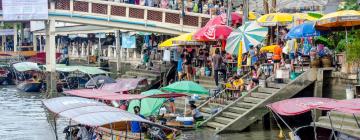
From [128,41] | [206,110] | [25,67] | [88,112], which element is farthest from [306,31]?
[128,41]

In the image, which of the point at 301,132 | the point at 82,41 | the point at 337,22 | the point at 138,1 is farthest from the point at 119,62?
the point at 301,132

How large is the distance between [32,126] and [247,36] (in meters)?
8.27

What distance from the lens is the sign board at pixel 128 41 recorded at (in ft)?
148

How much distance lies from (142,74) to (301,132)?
21.0 m

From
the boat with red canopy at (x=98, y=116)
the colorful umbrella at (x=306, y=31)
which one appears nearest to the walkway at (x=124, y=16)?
the colorful umbrella at (x=306, y=31)

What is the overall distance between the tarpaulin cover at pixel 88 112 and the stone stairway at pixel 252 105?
536cm

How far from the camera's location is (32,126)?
85.4 ft

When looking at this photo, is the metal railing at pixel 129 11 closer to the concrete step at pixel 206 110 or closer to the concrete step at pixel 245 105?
the concrete step at pixel 206 110

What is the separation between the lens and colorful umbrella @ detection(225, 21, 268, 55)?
82.7ft

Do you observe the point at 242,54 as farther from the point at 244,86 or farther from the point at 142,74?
the point at 142,74

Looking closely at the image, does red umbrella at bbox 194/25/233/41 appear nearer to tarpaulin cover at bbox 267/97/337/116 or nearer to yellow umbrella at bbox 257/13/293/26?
yellow umbrella at bbox 257/13/293/26

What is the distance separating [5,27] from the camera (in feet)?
246

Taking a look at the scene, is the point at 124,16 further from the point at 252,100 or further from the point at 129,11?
the point at 252,100

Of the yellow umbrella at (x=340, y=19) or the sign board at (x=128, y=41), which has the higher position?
the yellow umbrella at (x=340, y=19)
